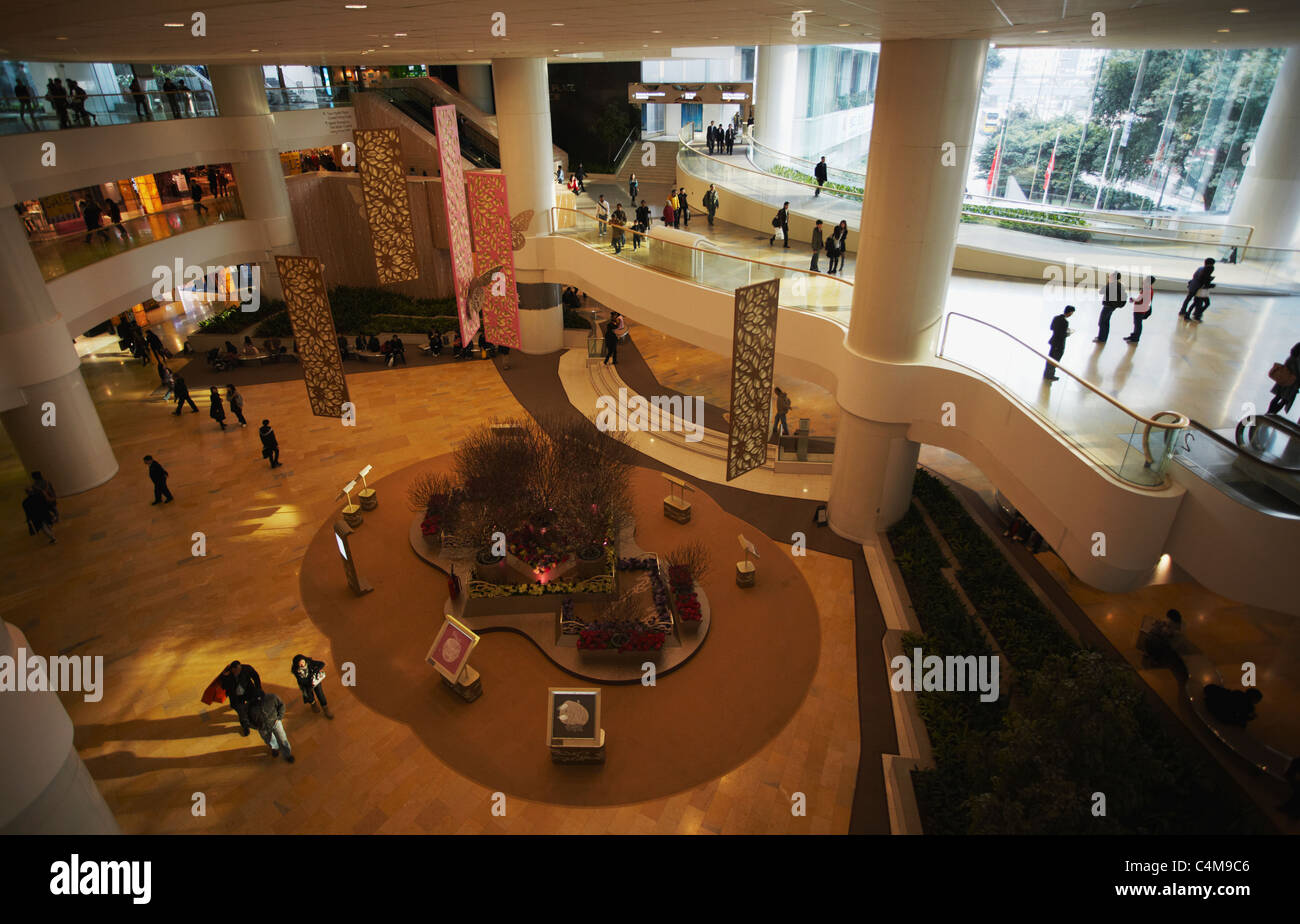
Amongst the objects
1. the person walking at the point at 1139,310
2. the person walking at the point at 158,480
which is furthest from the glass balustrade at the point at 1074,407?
the person walking at the point at 158,480

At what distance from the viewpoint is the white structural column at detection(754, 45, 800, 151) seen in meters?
22.6

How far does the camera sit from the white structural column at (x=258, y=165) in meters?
19.4

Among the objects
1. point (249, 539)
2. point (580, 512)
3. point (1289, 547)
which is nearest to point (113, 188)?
point (249, 539)

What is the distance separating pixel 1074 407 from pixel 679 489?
7.32 m

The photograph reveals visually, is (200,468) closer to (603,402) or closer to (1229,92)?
(603,402)

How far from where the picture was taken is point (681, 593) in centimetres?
1125

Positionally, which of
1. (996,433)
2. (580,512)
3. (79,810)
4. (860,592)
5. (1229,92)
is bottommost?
(860,592)

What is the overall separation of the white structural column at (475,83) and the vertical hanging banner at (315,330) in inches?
858

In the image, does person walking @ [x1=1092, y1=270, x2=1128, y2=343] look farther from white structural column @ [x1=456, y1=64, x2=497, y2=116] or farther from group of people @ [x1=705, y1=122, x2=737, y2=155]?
white structural column @ [x1=456, y1=64, x2=497, y2=116]

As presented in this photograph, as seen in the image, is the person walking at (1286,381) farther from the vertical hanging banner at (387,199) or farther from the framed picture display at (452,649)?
the vertical hanging banner at (387,199)

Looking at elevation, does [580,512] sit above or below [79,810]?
below

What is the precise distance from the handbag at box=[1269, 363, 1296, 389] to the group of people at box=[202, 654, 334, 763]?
12.2m
